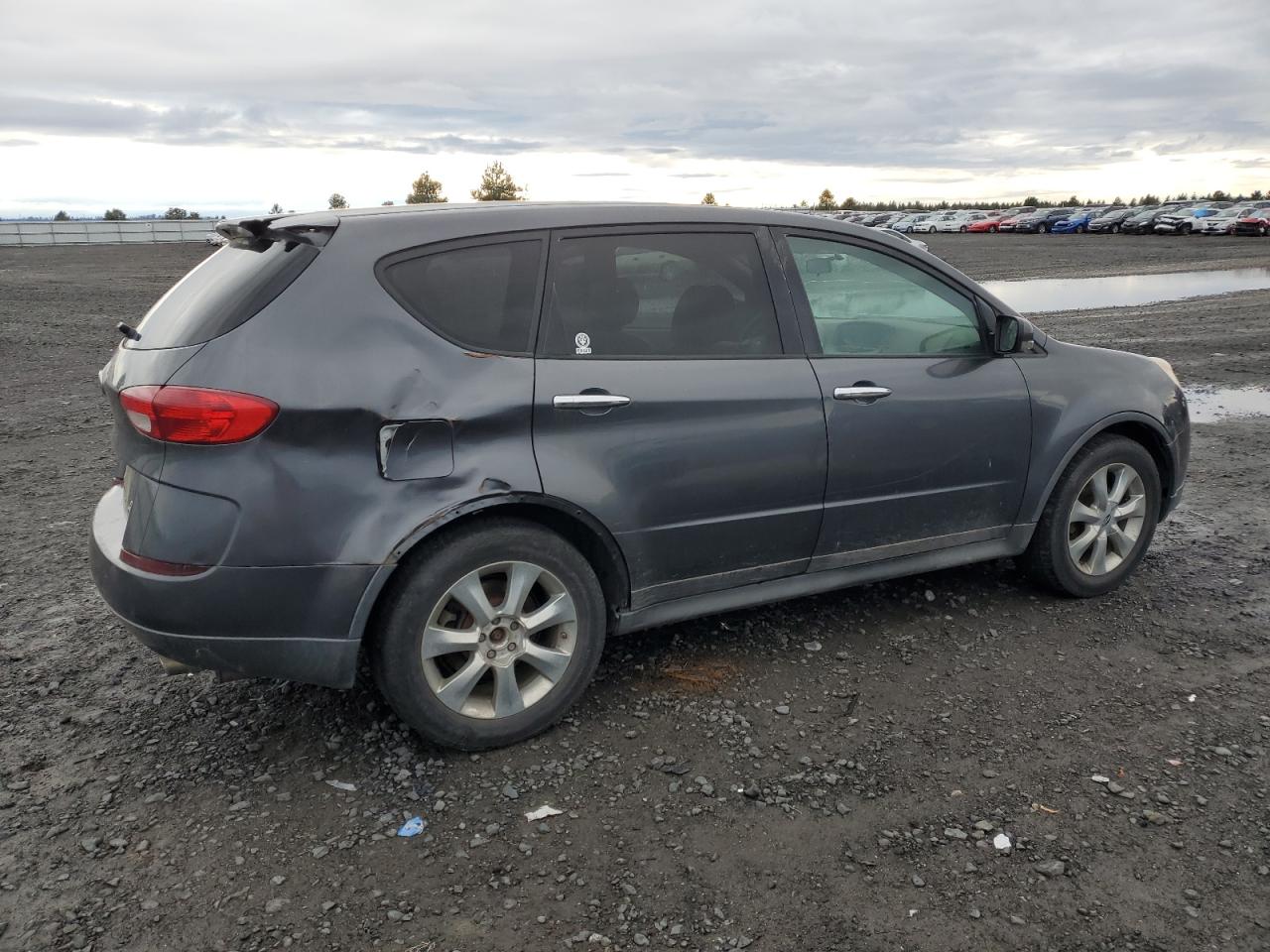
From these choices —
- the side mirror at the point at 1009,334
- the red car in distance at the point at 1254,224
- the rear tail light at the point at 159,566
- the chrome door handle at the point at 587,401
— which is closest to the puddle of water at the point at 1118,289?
the side mirror at the point at 1009,334

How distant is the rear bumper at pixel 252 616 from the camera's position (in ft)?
10.6

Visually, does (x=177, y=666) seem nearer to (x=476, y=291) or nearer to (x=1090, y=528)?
(x=476, y=291)

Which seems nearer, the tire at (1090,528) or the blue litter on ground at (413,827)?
the blue litter on ground at (413,827)

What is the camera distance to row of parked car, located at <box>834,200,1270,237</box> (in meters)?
48.7

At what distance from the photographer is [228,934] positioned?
2.76 meters

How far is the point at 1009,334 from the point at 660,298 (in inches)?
64.8

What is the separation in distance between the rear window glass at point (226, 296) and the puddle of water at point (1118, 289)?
16066 millimetres

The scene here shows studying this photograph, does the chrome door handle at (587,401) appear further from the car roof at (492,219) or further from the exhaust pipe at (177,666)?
the exhaust pipe at (177,666)

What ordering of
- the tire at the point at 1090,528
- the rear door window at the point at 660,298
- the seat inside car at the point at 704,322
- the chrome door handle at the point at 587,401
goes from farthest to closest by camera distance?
1. the tire at the point at 1090,528
2. the seat inside car at the point at 704,322
3. the rear door window at the point at 660,298
4. the chrome door handle at the point at 587,401

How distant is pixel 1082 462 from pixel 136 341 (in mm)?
3932

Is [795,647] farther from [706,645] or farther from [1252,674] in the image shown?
[1252,674]

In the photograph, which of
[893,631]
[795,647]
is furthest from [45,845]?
[893,631]

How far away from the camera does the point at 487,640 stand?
140 inches

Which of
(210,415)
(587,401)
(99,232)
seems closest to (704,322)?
(587,401)
